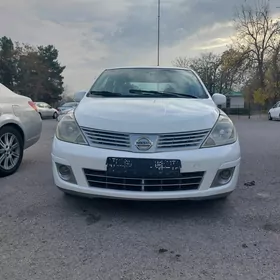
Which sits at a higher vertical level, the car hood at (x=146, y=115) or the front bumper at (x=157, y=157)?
the car hood at (x=146, y=115)

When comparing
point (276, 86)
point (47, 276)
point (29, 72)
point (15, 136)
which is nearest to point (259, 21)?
point (276, 86)

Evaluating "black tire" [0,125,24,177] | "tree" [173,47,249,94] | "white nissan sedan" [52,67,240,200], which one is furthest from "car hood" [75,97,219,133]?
"tree" [173,47,249,94]

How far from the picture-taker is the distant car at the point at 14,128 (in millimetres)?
4859

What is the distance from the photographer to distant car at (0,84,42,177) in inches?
191

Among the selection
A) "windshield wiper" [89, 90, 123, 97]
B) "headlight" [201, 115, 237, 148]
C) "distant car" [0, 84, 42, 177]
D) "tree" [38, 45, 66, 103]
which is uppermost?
"windshield wiper" [89, 90, 123, 97]

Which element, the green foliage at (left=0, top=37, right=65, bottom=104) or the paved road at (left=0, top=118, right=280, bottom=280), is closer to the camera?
the paved road at (left=0, top=118, right=280, bottom=280)

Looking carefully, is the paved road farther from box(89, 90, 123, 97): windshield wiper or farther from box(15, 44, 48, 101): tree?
box(15, 44, 48, 101): tree

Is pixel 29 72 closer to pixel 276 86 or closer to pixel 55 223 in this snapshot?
pixel 276 86

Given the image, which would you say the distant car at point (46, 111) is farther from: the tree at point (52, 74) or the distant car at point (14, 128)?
the distant car at point (14, 128)

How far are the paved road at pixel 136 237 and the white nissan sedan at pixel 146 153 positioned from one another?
0.27 meters

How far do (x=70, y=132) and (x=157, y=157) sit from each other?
36.0 inches

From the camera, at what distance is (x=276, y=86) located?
33.9 meters

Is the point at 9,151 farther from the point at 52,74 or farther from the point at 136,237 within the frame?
the point at 52,74

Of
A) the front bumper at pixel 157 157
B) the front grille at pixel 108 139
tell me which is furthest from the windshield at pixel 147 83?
the front bumper at pixel 157 157
